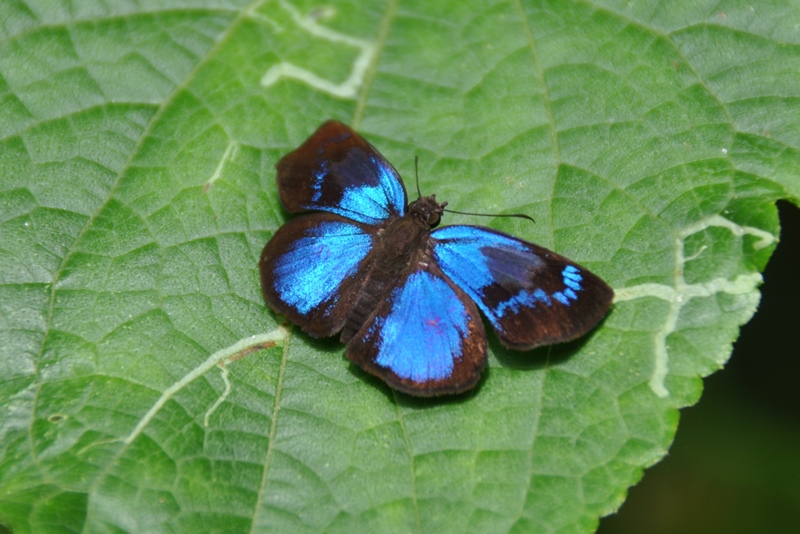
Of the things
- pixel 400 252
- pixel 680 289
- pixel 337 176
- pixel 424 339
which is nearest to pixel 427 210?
pixel 400 252

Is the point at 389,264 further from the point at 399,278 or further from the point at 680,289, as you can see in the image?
the point at 680,289

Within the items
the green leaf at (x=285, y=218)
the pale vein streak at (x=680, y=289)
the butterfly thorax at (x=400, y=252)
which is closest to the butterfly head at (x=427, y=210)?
the butterfly thorax at (x=400, y=252)

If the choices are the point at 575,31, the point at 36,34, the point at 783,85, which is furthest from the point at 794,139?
the point at 36,34

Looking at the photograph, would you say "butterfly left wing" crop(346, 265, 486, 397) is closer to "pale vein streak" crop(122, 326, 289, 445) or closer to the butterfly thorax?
the butterfly thorax

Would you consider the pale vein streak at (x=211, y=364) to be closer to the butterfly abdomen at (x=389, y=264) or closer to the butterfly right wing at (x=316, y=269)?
the butterfly right wing at (x=316, y=269)

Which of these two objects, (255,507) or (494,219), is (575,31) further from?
(255,507)

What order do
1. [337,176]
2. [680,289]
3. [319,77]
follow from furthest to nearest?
[319,77] < [337,176] < [680,289]
